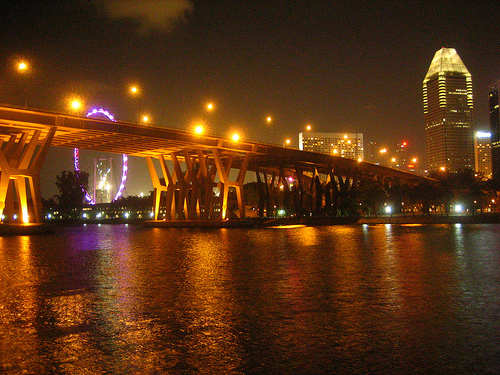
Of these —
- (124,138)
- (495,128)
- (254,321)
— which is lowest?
(254,321)

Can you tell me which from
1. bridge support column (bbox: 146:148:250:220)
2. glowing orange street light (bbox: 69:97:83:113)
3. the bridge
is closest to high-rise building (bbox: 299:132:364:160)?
the bridge

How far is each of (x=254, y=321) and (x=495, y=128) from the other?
194 metres

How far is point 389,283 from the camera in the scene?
1020cm

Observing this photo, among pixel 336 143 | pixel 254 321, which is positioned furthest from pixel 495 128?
pixel 254 321

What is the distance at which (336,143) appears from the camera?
192125 millimetres

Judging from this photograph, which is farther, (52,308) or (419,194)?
(419,194)

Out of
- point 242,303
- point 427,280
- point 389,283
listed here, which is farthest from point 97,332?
point 427,280

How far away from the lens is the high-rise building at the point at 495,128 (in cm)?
17225

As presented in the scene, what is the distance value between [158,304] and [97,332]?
74.3 inches

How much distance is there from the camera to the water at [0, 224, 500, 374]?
198 inches

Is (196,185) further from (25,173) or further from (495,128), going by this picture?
(495,128)

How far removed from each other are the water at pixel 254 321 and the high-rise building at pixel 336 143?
17099cm

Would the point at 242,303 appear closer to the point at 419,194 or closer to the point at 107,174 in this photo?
the point at 419,194

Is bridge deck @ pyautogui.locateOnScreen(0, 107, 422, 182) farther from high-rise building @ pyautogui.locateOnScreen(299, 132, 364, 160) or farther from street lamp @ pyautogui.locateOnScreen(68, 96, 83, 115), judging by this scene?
high-rise building @ pyautogui.locateOnScreen(299, 132, 364, 160)
